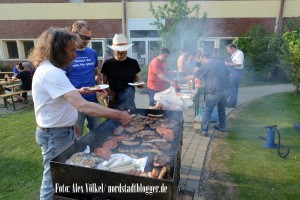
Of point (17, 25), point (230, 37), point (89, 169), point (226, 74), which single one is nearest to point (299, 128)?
point (226, 74)

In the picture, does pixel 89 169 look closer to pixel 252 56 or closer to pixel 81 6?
pixel 252 56

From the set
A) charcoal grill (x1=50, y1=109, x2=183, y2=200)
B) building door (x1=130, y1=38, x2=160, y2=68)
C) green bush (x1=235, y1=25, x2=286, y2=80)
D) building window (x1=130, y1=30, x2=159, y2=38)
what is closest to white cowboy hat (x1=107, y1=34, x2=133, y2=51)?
charcoal grill (x1=50, y1=109, x2=183, y2=200)

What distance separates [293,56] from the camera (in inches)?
371

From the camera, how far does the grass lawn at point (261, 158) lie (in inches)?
134

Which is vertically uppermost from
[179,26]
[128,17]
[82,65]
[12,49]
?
[128,17]

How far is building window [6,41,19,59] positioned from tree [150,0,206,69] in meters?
10.0

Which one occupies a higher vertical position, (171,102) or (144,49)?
(144,49)

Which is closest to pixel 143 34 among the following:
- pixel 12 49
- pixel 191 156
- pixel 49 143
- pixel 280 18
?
pixel 280 18

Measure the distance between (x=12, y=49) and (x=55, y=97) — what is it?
51.1ft

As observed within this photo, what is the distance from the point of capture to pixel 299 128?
213 inches

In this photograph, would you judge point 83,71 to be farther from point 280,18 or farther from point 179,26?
point 280,18

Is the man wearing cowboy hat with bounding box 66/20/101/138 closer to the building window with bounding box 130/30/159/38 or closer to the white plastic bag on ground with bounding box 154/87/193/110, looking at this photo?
the white plastic bag on ground with bounding box 154/87/193/110

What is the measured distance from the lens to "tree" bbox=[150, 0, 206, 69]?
947cm

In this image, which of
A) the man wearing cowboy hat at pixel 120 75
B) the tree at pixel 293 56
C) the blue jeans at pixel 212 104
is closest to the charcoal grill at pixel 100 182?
the man wearing cowboy hat at pixel 120 75
